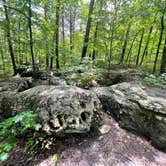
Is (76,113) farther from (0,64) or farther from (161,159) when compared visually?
(0,64)

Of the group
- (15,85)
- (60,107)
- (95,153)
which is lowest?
(95,153)

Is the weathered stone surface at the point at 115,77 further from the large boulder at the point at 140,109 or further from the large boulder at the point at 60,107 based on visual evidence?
the large boulder at the point at 60,107

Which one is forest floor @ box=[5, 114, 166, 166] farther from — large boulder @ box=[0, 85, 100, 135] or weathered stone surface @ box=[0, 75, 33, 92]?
weathered stone surface @ box=[0, 75, 33, 92]

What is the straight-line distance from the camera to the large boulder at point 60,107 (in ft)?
8.05

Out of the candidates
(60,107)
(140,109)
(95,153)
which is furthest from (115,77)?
(95,153)

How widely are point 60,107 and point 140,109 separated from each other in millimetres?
1795

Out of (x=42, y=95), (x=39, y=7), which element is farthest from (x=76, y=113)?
(x=39, y=7)

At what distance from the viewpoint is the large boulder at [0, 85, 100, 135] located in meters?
2.45

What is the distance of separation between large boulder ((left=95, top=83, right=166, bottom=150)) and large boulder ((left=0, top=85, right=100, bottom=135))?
57cm

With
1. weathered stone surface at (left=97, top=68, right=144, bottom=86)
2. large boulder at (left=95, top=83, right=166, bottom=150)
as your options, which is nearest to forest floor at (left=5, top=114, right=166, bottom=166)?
large boulder at (left=95, top=83, right=166, bottom=150)

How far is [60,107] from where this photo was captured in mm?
2590

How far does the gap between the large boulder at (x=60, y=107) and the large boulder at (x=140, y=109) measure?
0.57 metres

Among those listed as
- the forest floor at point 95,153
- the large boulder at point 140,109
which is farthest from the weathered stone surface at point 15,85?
the large boulder at point 140,109

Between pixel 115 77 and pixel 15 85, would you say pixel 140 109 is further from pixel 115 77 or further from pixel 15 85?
pixel 15 85
